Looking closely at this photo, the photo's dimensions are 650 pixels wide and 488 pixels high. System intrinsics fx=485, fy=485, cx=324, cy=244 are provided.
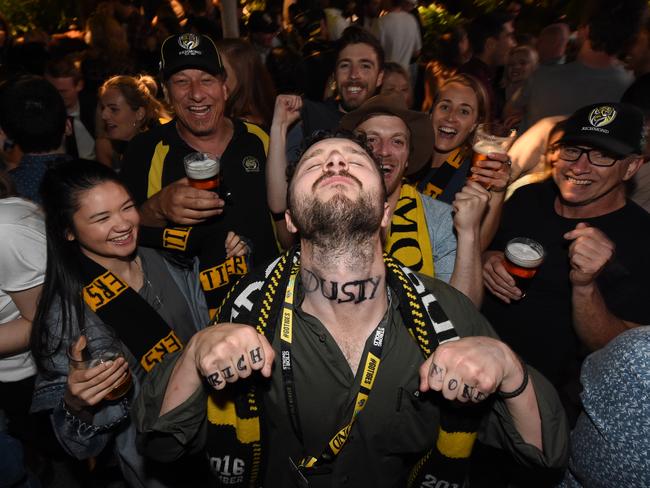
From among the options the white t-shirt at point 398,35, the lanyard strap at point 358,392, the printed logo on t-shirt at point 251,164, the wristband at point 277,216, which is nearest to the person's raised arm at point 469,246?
the lanyard strap at point 358,392

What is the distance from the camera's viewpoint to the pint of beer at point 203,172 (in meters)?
2.67

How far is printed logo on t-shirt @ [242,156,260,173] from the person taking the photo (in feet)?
10.9

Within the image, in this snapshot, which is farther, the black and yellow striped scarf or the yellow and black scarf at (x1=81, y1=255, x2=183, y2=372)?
the yellow and black scarf at (x1=81, y1=255, x2=183, y2=372)

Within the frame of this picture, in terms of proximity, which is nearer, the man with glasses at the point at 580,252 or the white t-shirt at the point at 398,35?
the man with glasses at the point at 580,252

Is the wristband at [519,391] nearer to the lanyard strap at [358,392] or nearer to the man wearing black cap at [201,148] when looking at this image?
the lanyard strap at [358,392]

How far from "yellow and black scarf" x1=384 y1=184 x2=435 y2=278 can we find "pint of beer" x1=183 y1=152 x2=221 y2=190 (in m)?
1.03

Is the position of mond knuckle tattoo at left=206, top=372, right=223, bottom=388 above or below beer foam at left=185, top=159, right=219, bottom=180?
below

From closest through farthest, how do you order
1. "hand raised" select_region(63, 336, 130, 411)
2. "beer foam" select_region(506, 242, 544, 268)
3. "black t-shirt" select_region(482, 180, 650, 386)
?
"hand raised" select_region(63, 336, 130, 411) < "beer foam" select_region(506, 242, 544, 268) < "black t-shirt" select_region(482, 180, 650, 386)

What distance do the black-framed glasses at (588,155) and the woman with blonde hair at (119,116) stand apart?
3.43 m

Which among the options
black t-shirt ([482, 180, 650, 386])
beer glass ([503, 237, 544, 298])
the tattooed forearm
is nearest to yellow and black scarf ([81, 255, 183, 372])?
the tattooed forearm

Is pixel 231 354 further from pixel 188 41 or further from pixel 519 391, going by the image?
pixel 188 41

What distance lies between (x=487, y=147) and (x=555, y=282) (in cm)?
86

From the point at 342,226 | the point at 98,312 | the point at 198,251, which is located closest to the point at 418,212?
the point at 342,226

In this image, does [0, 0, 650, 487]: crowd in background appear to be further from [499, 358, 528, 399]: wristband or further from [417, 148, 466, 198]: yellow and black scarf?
[499, 358, 528, 399]: wristband
